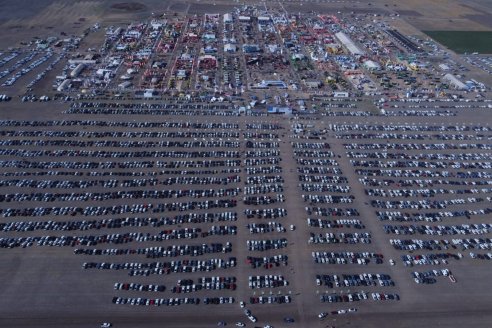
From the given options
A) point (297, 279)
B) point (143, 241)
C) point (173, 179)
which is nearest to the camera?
point (297, 279)

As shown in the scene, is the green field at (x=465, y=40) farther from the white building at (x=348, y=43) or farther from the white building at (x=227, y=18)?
the white building at (x=227, y=18)

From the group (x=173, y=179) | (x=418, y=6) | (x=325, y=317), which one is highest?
(x=418, y=6)

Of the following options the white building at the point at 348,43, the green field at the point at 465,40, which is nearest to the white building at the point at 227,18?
the white building at the point at 348,43

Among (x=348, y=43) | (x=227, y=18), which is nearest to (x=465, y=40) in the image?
(x=348, y=43)

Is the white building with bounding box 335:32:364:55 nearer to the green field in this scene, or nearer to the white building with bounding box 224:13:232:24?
the green field

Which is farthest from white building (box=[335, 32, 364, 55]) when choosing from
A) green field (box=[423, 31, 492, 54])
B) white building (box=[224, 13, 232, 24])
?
white building (box=[224, 13, 232, 24])

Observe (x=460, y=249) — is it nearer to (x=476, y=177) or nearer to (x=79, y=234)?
(x=476, y=177)

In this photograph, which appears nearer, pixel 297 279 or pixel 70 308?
pixel 70 308

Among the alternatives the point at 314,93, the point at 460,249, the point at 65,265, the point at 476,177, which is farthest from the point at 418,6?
the point at 65,265

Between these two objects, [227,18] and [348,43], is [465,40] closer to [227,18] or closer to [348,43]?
[348,43]
